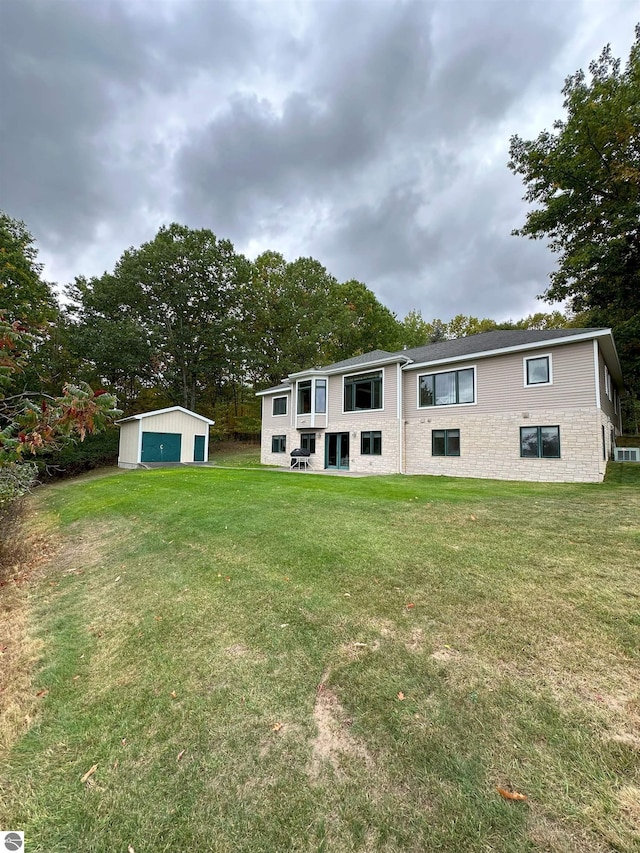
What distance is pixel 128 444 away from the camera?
23359 mm

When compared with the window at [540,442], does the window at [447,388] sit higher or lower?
higher

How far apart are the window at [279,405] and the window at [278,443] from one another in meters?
1.51

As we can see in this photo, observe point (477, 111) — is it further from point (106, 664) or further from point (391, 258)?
point (106, 664)

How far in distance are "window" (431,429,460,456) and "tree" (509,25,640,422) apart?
29.6 feet

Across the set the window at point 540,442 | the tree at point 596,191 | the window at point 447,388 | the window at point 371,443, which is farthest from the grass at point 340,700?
the tree at point 596,191

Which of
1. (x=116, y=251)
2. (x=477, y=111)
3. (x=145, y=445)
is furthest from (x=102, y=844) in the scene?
(x=116, y=251)

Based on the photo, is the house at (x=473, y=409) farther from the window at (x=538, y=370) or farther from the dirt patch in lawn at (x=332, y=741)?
the dirt patch in lawn at (x=332, y=741)

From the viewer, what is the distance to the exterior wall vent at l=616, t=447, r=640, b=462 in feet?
48.5

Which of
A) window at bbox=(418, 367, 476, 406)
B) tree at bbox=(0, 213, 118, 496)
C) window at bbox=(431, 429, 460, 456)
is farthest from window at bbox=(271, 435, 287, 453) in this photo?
tree at bbox=(0, 213, 118, 496)

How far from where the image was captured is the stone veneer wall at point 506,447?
11703 mm

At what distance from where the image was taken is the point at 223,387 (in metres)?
36.3

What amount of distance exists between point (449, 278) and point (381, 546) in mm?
27034

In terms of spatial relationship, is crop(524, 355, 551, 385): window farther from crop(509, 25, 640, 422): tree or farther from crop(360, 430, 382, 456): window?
crop(360, 430, 382, 456): window

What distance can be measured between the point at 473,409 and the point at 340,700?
13.7 meters
